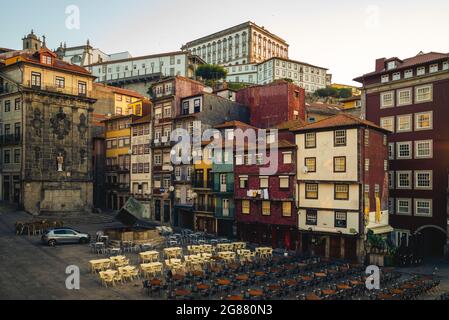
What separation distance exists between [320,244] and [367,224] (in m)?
5.03

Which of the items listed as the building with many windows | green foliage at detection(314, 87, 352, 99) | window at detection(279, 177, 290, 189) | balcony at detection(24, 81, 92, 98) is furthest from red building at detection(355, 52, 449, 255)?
green foliage at detection(314, 87, 352, 99)

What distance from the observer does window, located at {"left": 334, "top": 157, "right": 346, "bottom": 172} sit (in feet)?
126

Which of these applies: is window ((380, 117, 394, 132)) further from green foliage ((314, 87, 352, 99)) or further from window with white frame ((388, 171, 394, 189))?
green foliage ((314, 87, 352, 99))

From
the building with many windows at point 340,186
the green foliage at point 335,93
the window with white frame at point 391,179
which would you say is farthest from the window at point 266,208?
the green foliage at point 335,93

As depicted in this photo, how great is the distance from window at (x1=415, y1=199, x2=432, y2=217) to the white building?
3519 inches

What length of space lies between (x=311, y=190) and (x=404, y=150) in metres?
14.6

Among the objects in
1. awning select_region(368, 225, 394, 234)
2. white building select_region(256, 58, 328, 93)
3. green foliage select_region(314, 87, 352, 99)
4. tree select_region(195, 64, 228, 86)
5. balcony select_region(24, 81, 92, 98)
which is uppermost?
white building select_region(256, 58, 328, 93)

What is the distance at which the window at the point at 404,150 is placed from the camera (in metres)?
→ 46.4

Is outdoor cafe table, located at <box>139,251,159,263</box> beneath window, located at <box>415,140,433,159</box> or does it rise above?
beneath

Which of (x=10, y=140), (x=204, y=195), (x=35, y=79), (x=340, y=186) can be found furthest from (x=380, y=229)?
(x=10, y=140)

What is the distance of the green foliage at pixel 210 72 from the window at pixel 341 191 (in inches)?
3038

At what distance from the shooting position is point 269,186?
43906 millimetres

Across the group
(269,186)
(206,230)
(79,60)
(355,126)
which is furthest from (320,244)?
(79,60)
